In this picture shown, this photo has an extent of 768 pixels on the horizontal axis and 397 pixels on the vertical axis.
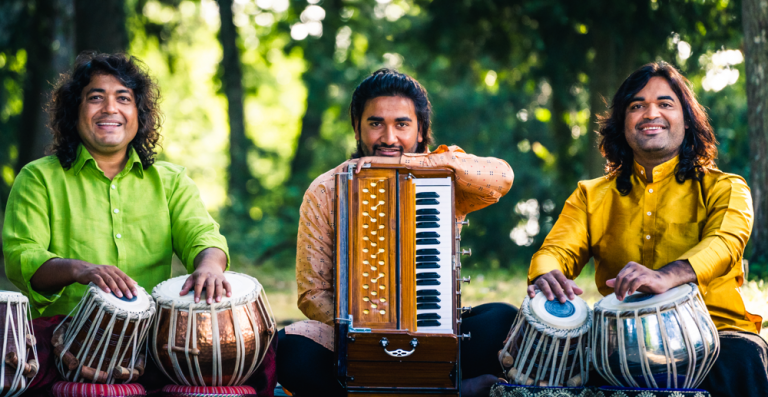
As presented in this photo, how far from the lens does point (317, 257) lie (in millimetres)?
3807

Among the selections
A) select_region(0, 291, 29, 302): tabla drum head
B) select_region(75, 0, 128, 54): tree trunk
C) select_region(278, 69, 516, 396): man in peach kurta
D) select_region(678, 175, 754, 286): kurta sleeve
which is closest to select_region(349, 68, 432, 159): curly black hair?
select_region(278, 69, 516, 396): man in peach kurta

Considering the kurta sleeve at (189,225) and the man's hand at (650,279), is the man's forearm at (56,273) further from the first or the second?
the man's hand at (650,279)

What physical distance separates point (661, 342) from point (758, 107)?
12.4 ft

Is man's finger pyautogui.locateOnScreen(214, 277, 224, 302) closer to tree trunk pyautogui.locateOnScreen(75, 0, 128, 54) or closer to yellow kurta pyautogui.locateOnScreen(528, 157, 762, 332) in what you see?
yellow kurta pyautogui.locateOnScreen(528, 157, 762, 332)

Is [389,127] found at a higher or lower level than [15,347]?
higher

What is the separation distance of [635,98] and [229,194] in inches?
469

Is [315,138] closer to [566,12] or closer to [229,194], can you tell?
[229,194]

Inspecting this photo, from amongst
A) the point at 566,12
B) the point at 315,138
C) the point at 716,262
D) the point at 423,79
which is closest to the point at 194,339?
the point at 716,262

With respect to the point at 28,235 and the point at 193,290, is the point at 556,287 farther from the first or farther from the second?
the point at 28,235

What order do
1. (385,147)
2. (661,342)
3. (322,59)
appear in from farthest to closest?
(322,59) → (385,147) → (661,342)

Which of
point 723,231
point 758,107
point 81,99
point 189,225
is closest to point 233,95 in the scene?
point 758,107

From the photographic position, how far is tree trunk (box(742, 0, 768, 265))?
19.6 ft

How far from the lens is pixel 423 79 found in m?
14.1

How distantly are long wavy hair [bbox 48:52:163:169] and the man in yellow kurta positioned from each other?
7.32ft
